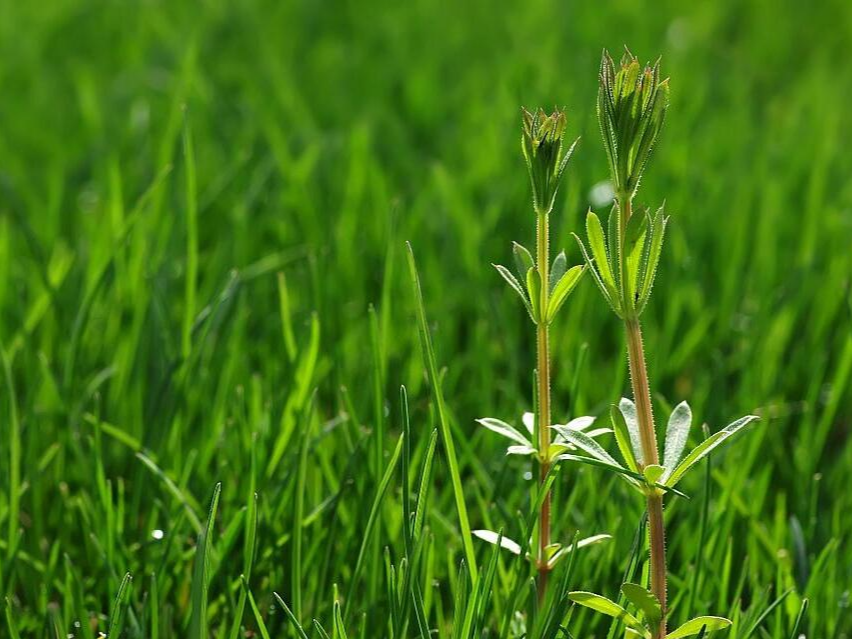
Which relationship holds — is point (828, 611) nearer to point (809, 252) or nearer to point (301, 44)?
point (809, 252)

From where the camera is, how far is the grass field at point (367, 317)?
1.19 meters

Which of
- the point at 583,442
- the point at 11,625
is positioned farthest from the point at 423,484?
the point at 11,625

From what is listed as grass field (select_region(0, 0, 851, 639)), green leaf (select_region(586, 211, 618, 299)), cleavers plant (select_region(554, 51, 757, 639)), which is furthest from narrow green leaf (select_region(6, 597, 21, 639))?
green leaf (select_region(586, 211, 618, 299))

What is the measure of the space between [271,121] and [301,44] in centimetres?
80

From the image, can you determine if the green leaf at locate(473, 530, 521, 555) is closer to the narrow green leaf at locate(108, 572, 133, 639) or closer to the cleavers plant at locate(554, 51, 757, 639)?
the cleavers plant at locate(554, 51, 757, 639)

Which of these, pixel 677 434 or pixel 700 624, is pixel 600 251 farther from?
pixel 700 624

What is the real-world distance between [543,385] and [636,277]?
13 centimetres

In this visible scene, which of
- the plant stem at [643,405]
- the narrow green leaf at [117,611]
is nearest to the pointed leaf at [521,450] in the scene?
the plant stem at [643,405]

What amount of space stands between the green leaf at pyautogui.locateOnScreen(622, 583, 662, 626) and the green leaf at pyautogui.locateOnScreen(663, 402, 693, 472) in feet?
0.32

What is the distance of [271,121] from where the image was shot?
2449 mm

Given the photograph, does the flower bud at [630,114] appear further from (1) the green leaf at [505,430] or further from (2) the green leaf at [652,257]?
(1) the green leaf at [505,430]

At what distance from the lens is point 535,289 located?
2.91ft

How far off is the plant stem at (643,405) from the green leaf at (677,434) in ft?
0.09

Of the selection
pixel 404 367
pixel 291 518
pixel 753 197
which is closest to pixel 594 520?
pixel 291 518
